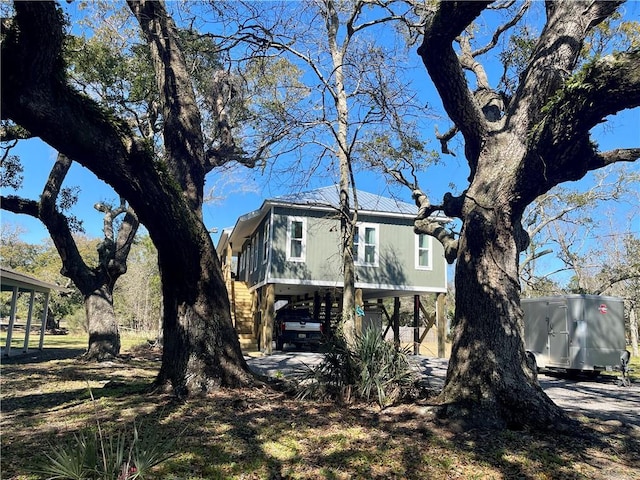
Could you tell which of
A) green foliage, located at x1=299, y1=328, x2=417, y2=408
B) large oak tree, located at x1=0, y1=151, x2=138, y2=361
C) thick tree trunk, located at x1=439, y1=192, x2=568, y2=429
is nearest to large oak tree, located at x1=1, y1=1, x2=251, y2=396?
green foliage, located at x1=299, y1=328, x2=417, y2=408

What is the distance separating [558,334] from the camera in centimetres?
1319

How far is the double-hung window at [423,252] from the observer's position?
1869 cm

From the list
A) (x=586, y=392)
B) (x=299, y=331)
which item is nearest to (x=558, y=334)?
(x=586, y=392)

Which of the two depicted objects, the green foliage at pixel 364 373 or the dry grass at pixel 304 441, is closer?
the dry grass at pixel 304 441

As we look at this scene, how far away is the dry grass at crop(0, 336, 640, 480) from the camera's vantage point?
4.12 metres

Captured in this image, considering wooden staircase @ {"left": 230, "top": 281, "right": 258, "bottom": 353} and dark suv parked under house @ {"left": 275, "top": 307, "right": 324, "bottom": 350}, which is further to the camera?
wooden staircase @ {"left": 230, "top": 281, "right": 258, "bottom": 353}

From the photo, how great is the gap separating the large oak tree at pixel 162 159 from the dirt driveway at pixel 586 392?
1849 mm

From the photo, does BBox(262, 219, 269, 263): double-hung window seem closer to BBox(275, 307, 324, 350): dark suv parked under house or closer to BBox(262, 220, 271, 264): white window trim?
BBox(262, 220, 271, 264): white window trim

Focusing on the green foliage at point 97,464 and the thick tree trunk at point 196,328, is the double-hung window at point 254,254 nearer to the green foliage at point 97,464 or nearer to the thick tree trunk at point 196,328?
the thick tree trunk at point 196,328

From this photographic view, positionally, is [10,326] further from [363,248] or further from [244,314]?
[363,248]

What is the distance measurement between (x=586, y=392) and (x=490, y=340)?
20.1 ft

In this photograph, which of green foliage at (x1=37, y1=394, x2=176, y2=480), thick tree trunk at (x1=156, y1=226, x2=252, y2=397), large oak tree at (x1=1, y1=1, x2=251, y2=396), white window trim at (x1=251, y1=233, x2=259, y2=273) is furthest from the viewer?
white window trim at (x1=251, y1=233, x2=259, y2=273)

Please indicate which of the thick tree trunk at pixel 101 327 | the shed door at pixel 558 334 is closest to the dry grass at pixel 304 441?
the thick tree trunk at pixel 101 327

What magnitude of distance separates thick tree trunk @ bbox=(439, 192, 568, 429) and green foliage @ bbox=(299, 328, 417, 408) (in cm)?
78
